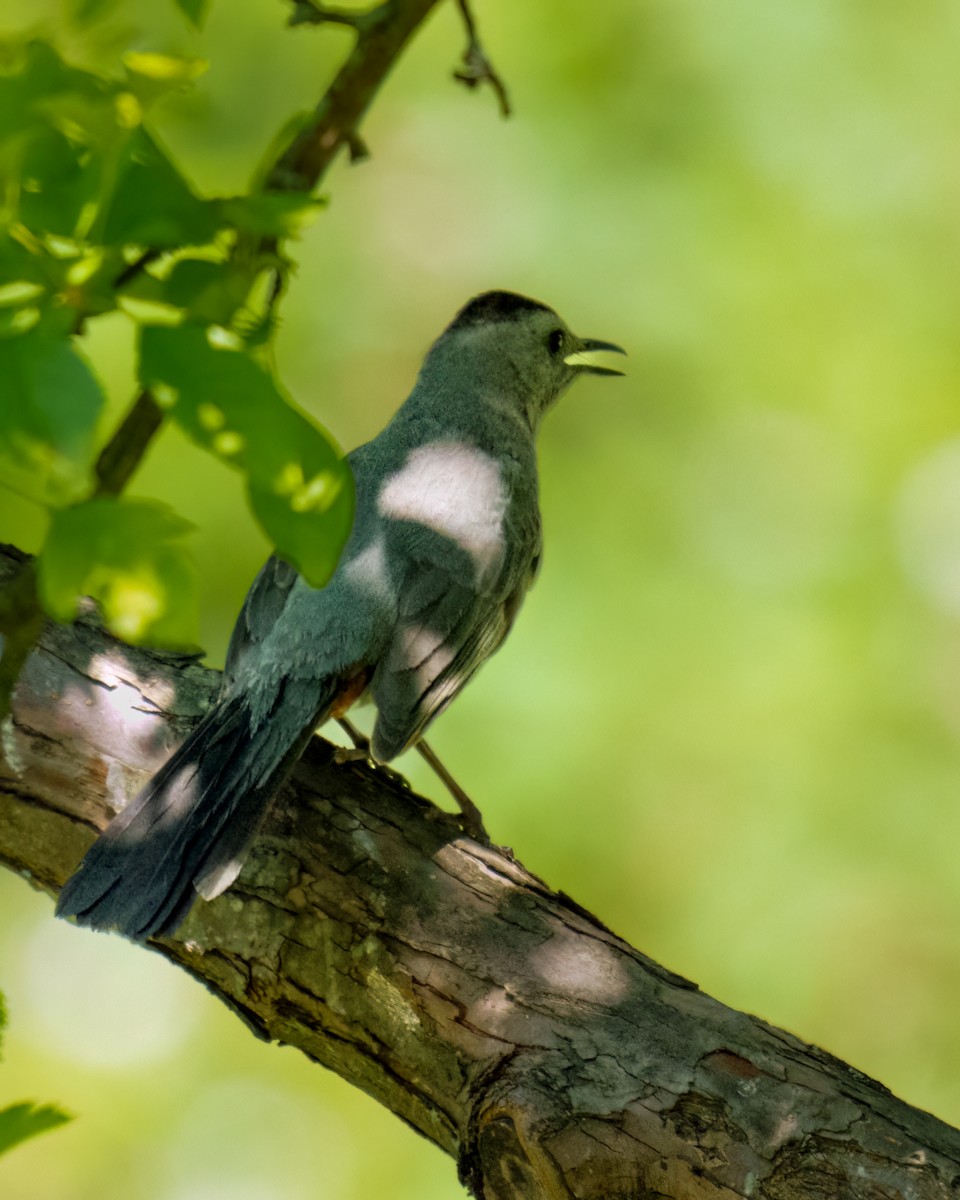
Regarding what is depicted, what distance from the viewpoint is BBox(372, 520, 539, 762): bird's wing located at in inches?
132

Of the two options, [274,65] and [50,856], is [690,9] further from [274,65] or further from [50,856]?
[50,856]

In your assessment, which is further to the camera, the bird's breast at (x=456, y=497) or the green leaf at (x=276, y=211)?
the bird's breast at (x=456, y=497)

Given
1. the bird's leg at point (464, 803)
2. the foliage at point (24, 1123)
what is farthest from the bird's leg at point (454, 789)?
the foliage at point (24, 1123)

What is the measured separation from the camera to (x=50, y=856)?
292 cm

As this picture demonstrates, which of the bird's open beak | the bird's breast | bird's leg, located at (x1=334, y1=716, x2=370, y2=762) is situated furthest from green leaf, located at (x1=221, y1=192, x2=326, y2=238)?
the bird's open beak

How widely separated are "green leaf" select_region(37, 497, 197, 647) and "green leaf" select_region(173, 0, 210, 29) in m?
0.64

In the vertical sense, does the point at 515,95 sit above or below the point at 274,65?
above

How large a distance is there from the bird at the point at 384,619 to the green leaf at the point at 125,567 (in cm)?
138

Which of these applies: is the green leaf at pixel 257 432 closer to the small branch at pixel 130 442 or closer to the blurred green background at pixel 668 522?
the small branch at pixel 130 442

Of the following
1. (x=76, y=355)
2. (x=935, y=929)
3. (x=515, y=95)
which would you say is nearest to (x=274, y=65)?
(x=515, y=95)

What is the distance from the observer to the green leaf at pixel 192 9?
1.65 meters

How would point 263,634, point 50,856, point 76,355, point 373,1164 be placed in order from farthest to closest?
point 373,1164
point 263,634
point 50,856
point 76,355

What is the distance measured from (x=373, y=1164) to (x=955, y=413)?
3.97m

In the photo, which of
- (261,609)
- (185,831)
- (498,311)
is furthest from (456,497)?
(185,831)
